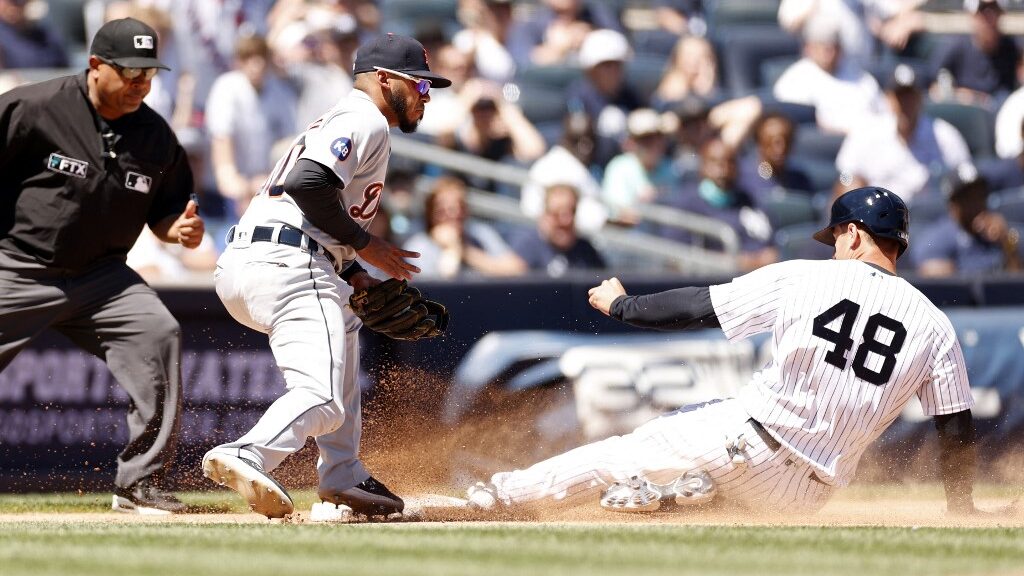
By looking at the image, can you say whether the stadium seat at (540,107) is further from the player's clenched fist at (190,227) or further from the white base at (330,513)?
the white base at (330,513)

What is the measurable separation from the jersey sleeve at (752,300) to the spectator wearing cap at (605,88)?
5785 millimetres

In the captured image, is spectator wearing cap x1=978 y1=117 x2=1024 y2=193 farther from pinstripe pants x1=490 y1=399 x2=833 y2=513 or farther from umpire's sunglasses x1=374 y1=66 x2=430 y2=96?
umpire's sunglasses x1=374 y1=66 x2=430 y2=96

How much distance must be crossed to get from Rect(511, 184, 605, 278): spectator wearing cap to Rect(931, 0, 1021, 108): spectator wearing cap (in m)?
4.63

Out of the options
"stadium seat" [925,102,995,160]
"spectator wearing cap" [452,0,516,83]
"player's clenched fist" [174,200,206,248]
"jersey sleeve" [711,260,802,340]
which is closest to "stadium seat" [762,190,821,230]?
"stadium seat" [925,102,995,160]

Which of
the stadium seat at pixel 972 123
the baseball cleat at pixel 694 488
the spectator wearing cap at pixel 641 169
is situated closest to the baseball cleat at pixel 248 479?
the baseball cleat at pixel 694 488

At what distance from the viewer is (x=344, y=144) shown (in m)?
5.12

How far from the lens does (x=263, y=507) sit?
4.92 m

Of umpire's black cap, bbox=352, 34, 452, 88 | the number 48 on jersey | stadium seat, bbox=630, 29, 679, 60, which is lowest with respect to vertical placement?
the number 48 on jersey

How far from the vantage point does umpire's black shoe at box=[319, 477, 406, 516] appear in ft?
18.7

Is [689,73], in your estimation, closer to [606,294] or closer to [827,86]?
[827,86]

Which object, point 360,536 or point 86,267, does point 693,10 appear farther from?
point 360,536

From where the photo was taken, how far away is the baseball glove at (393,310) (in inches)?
219

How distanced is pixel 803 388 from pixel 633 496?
0.76 metres

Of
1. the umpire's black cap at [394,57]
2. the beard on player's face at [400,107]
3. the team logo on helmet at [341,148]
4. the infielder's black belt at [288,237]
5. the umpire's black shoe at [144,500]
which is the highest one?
the umpire's black cap at [394,57]
